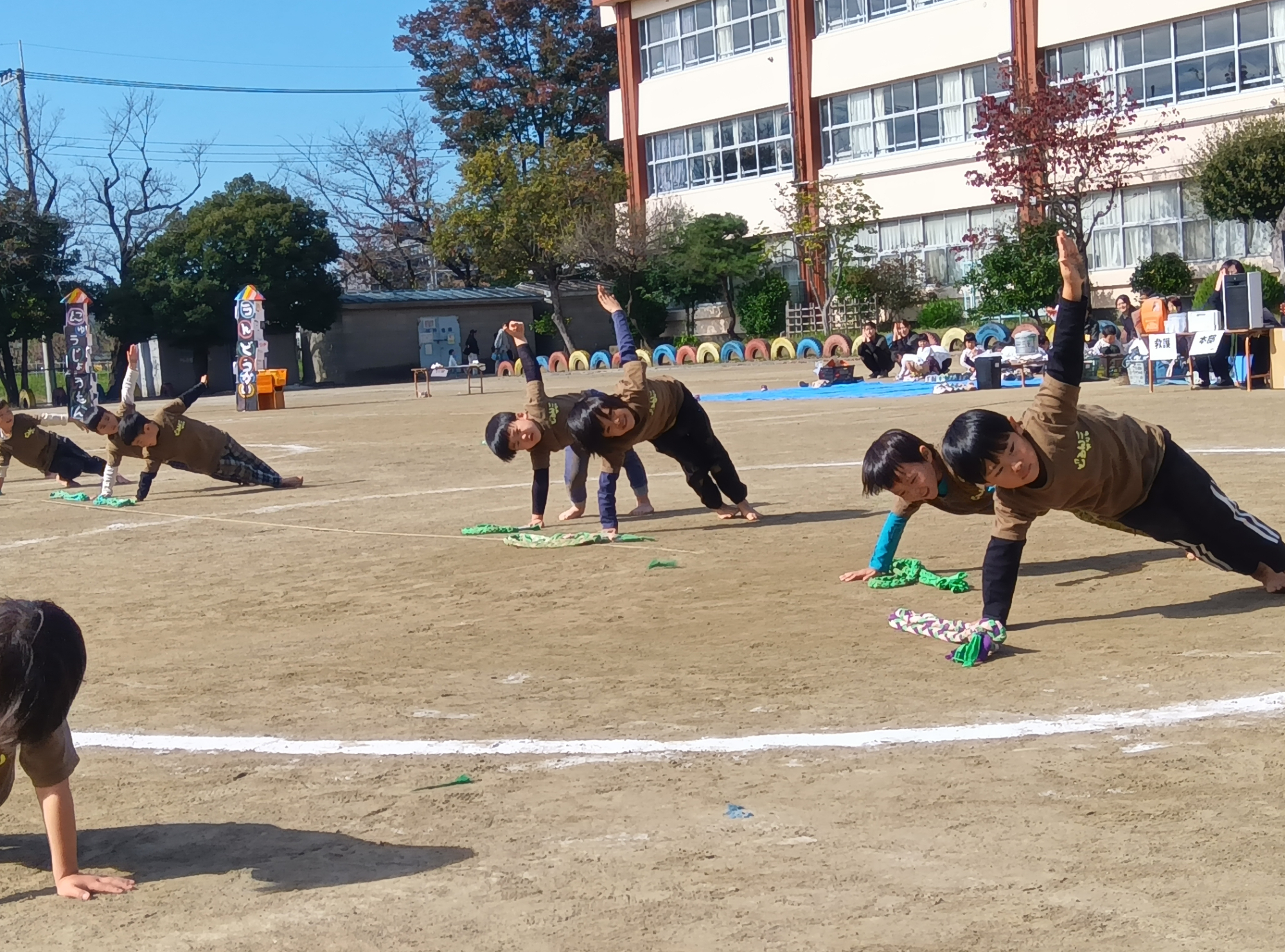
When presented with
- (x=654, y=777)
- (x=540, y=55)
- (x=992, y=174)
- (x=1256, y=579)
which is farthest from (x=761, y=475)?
(x=540, y=55)

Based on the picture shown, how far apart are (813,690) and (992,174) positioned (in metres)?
33.8

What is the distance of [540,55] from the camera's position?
6500 centimetres

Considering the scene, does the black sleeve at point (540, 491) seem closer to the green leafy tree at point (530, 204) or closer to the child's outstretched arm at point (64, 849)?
the child's outstretched arm at point (64, 849)

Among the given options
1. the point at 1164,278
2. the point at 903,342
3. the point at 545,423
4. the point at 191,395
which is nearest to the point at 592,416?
the point at 545,423

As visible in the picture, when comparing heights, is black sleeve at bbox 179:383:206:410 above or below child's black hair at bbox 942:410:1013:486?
above

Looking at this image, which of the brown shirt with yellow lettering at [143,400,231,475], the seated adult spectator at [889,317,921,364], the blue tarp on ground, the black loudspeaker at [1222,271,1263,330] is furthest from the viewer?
the seated adult spectator at [889,317,921,364]

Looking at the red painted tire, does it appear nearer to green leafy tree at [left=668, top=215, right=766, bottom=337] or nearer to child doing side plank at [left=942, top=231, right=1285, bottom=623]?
green leafy tree at [left=668, top=215, right=766, bottom=337]

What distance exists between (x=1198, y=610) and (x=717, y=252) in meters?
42.0

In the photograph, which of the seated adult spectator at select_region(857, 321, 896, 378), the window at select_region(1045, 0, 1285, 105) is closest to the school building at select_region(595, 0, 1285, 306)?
the window at select_region(1045, 0, 1285, 105)

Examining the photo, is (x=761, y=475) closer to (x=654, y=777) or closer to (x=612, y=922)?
(x=654, y=777)

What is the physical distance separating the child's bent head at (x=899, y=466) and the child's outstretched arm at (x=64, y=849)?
420 centimetres

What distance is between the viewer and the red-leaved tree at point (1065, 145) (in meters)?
35.2

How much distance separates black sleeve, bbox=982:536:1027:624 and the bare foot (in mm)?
1470

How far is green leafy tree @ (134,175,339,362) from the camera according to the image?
54000 millimetres
